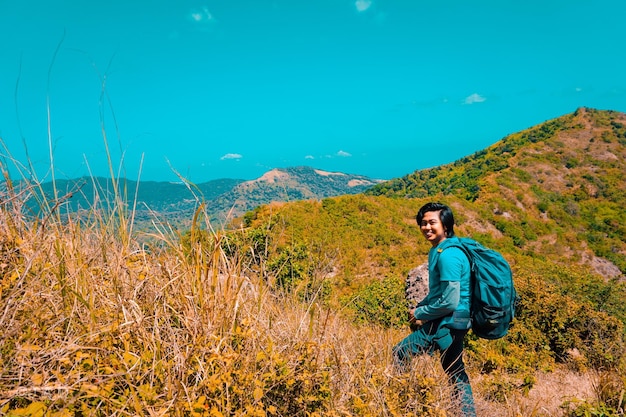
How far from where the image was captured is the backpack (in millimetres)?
2682

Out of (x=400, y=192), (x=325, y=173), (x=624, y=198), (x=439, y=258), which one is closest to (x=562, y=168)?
(x=624, y=198)

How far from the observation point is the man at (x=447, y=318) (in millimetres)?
2654

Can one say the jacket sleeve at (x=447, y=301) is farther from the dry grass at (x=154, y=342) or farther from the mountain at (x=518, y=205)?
the mountain at (x=518, y=205)

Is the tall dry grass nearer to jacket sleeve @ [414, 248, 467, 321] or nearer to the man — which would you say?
the man

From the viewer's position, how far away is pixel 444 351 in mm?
2762

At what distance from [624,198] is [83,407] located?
1669 inches

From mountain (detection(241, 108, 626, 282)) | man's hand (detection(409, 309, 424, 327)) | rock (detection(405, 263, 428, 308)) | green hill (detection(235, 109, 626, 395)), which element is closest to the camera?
man's hand (detection(409, 309, 424, 327))

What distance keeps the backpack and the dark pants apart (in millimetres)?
165

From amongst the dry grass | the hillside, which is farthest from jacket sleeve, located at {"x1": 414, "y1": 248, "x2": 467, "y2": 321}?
the hillside

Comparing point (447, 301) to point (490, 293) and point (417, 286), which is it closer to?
point (490, 293)

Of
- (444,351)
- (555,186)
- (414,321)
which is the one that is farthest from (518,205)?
(444,351)

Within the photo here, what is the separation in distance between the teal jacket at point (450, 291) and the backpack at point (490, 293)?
0.22 feet

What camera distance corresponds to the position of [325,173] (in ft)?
413

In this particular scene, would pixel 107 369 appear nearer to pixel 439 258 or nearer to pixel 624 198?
pixel 439 258
